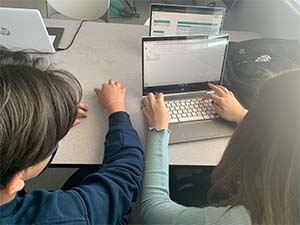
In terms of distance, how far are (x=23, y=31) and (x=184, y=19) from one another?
1.87 ft

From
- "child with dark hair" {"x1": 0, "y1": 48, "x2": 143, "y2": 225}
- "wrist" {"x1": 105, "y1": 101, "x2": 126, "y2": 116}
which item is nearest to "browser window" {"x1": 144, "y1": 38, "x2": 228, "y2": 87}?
"wrist" {"x1": 105, "y1": 101, "x2": 126, "y2": 116}

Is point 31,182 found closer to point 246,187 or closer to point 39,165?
point 39,165

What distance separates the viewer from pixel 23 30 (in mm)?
1204

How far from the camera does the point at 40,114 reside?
0.60 meters

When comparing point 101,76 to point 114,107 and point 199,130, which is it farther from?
point 199,130

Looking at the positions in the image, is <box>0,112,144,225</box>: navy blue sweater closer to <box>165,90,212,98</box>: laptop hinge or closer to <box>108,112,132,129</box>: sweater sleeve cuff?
<box>108,112,132,129</box>: sweater sleeve cuff

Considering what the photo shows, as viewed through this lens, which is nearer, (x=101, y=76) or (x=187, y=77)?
(x=187, y=77)

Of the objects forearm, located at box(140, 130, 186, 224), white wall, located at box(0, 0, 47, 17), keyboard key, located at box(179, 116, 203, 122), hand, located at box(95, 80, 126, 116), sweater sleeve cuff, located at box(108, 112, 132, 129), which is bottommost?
forearm, located at box(140, 130, 186, 224)

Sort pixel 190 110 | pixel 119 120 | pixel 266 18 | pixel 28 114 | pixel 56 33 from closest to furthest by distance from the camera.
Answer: pixel 28 114, pixel 119 120, pixel 190 110, pixel 56 33, pixel 266 18

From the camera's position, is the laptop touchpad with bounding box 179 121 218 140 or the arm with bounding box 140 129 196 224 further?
the laptop touchpad with bounding box 179 121 218 140

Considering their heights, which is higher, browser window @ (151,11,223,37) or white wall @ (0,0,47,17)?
browser window @ (151,11,223,37)

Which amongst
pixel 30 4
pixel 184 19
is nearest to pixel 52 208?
pixel 184 19

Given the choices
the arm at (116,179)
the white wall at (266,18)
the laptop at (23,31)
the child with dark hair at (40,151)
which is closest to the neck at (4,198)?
the child with dark hair at (40,151)

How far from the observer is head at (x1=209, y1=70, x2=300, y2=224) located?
602 millimetres
